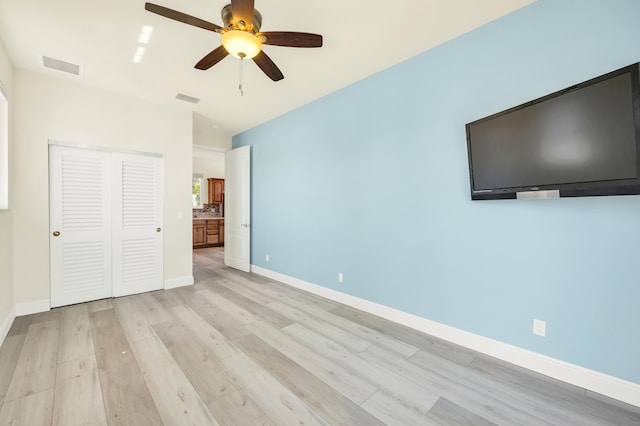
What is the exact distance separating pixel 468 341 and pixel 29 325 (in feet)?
14.7

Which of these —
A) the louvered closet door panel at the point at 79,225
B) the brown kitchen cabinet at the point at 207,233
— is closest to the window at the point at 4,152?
the louvered closet door panel at the point at 79,225

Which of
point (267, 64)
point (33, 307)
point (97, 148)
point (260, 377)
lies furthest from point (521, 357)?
point (97, 148)

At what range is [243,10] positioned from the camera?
1617 millimetres

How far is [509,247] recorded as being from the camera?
2.11 m

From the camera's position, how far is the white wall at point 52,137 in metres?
2.92

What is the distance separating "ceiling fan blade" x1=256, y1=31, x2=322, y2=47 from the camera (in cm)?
184

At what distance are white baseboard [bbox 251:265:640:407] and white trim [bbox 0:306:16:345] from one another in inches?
137

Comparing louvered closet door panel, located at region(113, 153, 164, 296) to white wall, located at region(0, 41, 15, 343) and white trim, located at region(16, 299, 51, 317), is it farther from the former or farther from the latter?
white wall, located at region(0, 41, 15, 343)

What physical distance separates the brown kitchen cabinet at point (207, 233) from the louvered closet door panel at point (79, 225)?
442 cm

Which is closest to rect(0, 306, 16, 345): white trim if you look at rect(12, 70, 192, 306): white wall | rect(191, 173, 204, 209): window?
rect(12, 70, 192, 306): white wall

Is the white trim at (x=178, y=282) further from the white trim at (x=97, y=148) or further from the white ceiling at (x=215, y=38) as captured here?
the white ceiling at (x=215, y=38)

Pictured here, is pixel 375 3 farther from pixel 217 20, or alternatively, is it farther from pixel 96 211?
pixel 96 211

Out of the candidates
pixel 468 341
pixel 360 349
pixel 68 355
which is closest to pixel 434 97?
pixel 468 341

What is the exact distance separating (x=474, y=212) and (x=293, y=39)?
2084 millimetres
